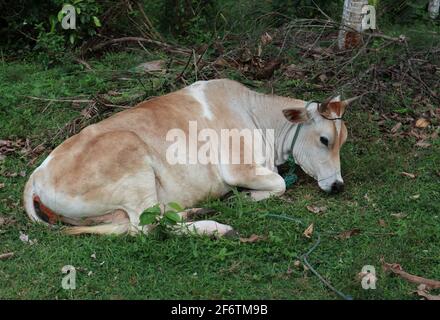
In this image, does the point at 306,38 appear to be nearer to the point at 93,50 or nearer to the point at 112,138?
the point at 93,50

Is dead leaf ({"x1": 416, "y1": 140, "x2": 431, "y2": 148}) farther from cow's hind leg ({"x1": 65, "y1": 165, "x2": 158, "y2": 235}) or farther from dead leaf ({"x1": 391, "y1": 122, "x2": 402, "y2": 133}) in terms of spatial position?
cow's hind leg ({"x1": 65, "y1": 165, "x2": 158, "y2": 235})

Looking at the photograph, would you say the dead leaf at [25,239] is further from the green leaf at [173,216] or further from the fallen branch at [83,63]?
the fallen branch at [83,63]

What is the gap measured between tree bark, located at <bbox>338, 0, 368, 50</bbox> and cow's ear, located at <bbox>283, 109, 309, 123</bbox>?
85.1 inches

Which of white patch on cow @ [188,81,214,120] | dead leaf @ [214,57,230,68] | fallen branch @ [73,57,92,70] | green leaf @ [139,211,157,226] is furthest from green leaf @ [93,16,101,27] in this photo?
green leaf @ [139,211,157,226]

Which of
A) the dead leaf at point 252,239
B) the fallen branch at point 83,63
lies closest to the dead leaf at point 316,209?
the dead leaf at point 252,239

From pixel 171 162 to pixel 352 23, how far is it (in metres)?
3.34

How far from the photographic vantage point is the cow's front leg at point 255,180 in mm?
5727

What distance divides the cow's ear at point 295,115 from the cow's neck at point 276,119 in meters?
0.19

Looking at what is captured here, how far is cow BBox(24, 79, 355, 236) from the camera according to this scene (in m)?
5.07

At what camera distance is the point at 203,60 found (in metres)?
7.63

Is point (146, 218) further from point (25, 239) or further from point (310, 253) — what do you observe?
point (310, 253)

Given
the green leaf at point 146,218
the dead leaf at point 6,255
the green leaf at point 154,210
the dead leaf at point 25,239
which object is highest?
the green leaf at point 154,210

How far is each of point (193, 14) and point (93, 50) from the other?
1.39 m
